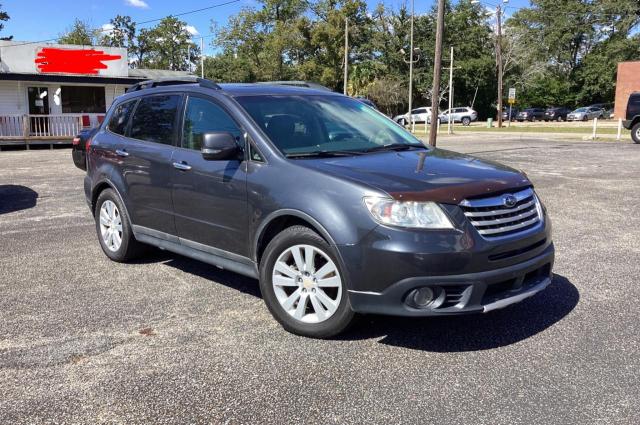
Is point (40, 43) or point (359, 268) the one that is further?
point (40, 43)

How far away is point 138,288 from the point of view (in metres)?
5.02

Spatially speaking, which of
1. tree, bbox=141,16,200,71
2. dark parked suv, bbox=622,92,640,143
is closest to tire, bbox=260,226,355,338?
dark parked suv, bbox=622,92,640,143

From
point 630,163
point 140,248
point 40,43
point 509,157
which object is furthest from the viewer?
point 40,43

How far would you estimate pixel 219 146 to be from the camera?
416cm

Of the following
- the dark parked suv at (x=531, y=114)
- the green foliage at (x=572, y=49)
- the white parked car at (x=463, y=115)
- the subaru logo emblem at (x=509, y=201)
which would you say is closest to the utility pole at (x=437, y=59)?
the subaru logo emblem at (x=509, y=201)

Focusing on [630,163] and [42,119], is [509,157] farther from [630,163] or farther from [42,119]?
[42,119]

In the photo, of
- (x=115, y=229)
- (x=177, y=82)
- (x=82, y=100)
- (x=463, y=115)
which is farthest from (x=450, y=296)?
(x=463, y=115)

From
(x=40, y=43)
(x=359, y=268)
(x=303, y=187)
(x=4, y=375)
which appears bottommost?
(x=4, y=375)

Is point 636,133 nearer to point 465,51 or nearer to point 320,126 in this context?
point 320,126

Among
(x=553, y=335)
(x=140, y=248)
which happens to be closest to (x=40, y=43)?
(x=140, y=248)

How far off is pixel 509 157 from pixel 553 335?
1418 centimetres

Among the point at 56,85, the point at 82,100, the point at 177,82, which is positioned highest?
the point at 56,85

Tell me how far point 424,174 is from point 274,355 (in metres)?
1.52

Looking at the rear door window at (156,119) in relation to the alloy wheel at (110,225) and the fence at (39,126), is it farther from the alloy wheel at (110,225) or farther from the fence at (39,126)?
the fence at (39,126)
